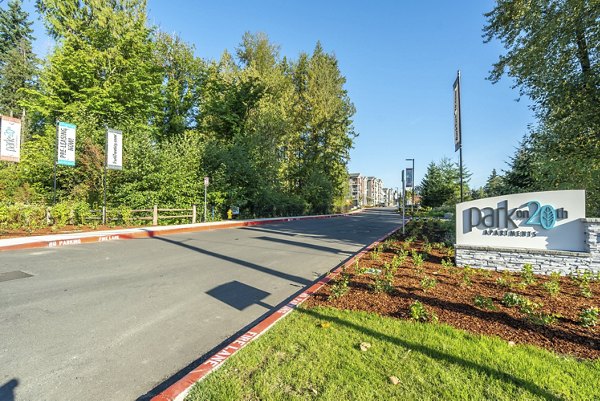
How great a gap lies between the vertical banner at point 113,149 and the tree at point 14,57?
30.1 m

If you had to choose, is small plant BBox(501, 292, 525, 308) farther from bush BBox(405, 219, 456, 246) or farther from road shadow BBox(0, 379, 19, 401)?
bush BBox(405, 219, 456, 246)

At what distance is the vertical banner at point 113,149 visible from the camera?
1510cm

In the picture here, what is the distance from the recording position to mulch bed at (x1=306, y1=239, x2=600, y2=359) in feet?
10.4

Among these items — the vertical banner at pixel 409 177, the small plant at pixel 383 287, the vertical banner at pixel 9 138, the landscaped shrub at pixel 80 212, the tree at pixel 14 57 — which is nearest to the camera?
the small plant at pixel 383 287

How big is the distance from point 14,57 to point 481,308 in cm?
5361

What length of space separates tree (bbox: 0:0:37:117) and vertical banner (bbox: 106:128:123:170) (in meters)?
30.1

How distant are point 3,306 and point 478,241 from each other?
886cm

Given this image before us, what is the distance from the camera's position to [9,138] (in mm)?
10898

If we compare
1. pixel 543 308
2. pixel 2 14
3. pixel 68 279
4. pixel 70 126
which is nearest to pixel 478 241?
pixel 543 308

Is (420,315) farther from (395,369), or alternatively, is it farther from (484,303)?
(395,369)

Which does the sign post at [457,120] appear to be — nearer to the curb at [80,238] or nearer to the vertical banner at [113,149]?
the curb at [80,238]

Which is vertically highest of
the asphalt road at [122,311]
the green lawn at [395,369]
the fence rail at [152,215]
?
the fence rail at [152,215]

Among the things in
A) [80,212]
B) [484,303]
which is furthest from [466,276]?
[80,212]

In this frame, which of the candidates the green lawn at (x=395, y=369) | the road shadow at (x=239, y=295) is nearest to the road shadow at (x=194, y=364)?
the green lawn at (x=395, y=369)
